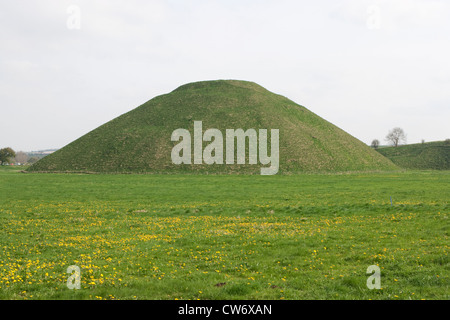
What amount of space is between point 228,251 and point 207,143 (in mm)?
79906

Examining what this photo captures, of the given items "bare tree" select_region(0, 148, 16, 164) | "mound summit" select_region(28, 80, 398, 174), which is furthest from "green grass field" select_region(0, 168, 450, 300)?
"bare tree" select_region(0, 148, 16, 164)

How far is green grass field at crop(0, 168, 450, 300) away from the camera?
1036 centimetres

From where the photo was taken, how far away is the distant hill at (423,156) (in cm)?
11906

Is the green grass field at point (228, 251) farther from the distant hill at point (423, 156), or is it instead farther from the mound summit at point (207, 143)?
the distant hill at point (423, 156)

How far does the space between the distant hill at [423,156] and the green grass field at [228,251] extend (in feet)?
349

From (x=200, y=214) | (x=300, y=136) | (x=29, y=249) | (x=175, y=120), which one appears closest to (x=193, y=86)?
(x=175, y=120)

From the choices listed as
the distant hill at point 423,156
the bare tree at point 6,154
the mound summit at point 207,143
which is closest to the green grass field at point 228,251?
the mound summit at point 207,143

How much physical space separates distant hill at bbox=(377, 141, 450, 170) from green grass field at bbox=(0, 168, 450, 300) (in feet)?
349

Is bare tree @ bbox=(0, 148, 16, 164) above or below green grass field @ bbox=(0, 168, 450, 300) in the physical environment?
above

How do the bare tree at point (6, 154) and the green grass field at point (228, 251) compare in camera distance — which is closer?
the green grass field at point (228, 251)

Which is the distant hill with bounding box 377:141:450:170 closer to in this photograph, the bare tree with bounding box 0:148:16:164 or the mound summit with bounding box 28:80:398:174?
the mound summit with bounding box 28:80:398:174
